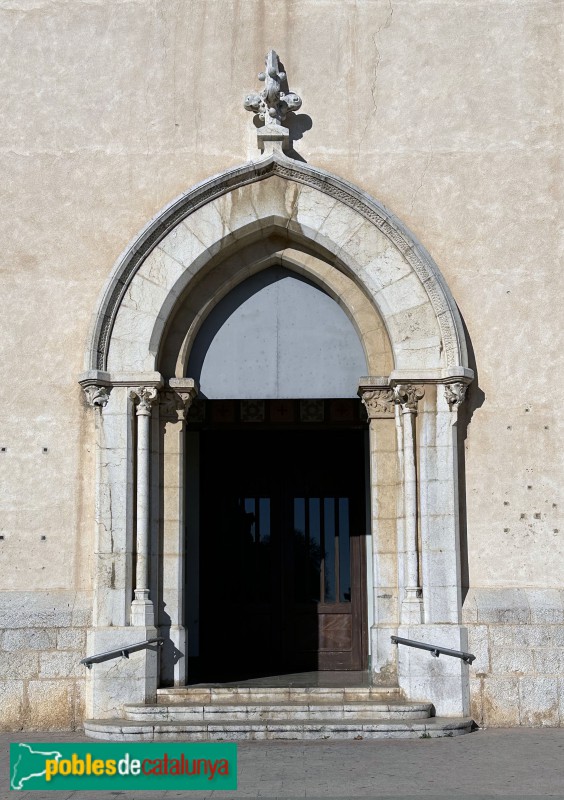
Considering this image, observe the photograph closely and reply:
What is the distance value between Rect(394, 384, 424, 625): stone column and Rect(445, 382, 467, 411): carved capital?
284 mm

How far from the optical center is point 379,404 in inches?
453

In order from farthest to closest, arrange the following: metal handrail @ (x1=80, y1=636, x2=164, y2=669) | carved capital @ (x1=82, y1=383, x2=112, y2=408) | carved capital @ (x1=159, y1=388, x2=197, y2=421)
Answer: carved capital @ (x1=159, y1=388, x2=197, y2=421) → carved capital @ (x1=82, y1=383, x2=112, y2=408) → metal handrail @ (x1=80, y1=636, x2=164, y2=669)

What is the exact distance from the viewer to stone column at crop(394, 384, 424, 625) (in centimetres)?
1083

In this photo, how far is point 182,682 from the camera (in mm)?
10984

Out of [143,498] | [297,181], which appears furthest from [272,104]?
[143,498]

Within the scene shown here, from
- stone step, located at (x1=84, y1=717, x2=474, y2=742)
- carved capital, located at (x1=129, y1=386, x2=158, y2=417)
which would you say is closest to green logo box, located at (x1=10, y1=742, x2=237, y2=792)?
stone step, located at (x1=84, y1=717, x2=474, y2=742)

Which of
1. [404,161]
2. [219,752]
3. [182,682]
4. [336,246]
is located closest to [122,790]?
[219,752]

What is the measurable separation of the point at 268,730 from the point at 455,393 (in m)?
3.73

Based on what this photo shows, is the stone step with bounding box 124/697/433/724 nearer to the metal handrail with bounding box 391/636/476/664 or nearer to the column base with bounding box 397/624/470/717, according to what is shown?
the column base with bounding box 397/624/470/717

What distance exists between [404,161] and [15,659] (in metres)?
6.47

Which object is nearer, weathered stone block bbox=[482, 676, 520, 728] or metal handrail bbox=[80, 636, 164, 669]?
metal handrail bbox=[80, 636, 164, 669]

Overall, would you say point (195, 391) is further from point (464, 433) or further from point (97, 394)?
point (464, 433)

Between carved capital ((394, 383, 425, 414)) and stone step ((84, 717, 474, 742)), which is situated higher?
carved capital ((394, 383, 425, 414))

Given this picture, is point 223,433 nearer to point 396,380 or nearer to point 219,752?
Result: point 396,380
